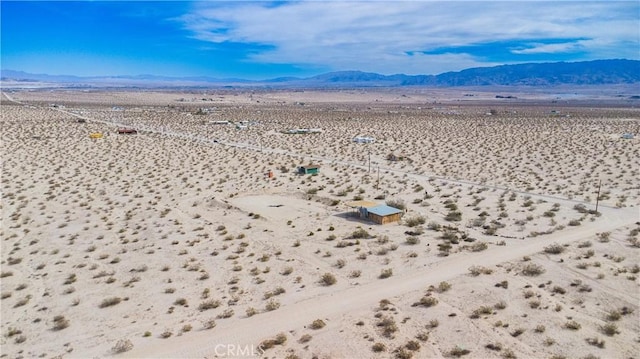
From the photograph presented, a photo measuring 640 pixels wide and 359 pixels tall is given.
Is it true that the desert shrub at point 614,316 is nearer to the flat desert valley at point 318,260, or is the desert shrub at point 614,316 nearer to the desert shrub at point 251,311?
the flat desert valley at point 318,260

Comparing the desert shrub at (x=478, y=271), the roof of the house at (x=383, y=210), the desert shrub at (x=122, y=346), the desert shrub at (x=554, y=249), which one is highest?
Answer: the roof of the house at (x=383, y=210)

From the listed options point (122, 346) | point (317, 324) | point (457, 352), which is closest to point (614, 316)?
point (457, 352)

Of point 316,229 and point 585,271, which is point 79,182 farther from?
point 585,271

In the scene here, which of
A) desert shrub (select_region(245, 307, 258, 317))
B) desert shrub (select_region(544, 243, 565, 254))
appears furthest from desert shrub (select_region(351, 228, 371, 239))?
desert shrub (select_region(245, 307, 258, 317))

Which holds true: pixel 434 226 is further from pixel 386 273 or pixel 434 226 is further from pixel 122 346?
pixel 122 346

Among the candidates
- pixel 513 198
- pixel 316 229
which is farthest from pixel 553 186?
pixel 316 229

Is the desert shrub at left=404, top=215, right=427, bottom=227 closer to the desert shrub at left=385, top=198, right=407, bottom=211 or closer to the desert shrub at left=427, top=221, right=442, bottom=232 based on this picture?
the desert shrub at left=427, top=221, right=442, bottom=232

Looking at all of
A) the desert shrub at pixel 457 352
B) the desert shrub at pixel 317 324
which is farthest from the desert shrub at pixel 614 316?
the desert shrub at pixel 317 324
